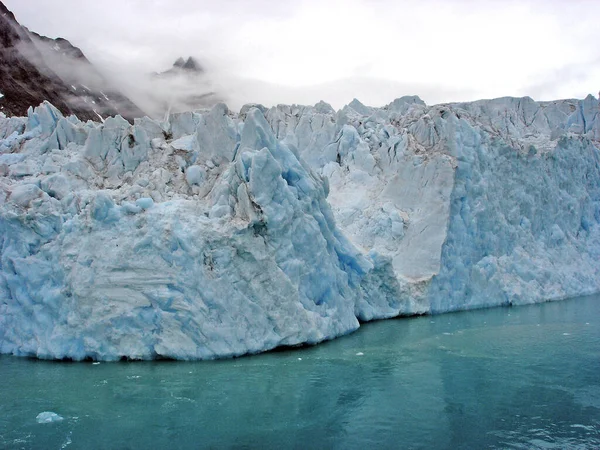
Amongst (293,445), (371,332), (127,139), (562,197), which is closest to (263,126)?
(127,139)

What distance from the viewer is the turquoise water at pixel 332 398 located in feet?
21.7

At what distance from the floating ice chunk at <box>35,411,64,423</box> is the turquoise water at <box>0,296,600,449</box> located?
9 centimetres

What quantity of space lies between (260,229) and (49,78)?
31928mm

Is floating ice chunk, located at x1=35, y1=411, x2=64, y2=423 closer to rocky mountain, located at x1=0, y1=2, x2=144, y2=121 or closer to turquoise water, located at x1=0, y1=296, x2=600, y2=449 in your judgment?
turquoise water, located at x1=0, y1=296, x2=600, y2=449

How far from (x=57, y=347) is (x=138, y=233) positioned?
2.39m

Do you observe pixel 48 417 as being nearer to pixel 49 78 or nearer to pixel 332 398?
pixel 332 398

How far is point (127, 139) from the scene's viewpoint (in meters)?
12.8

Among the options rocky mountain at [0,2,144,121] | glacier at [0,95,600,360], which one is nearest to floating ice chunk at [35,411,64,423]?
glacier at [0,95,600,360]

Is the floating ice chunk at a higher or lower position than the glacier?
lower

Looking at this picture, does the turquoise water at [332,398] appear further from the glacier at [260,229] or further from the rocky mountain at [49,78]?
the rocky mountain at [49,78]

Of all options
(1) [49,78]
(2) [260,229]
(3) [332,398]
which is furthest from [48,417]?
(1) [49,78]

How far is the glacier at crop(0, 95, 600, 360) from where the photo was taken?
33.2 feet

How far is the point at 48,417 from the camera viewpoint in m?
7.23

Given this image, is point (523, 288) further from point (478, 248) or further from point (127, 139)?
point (127, 139)
